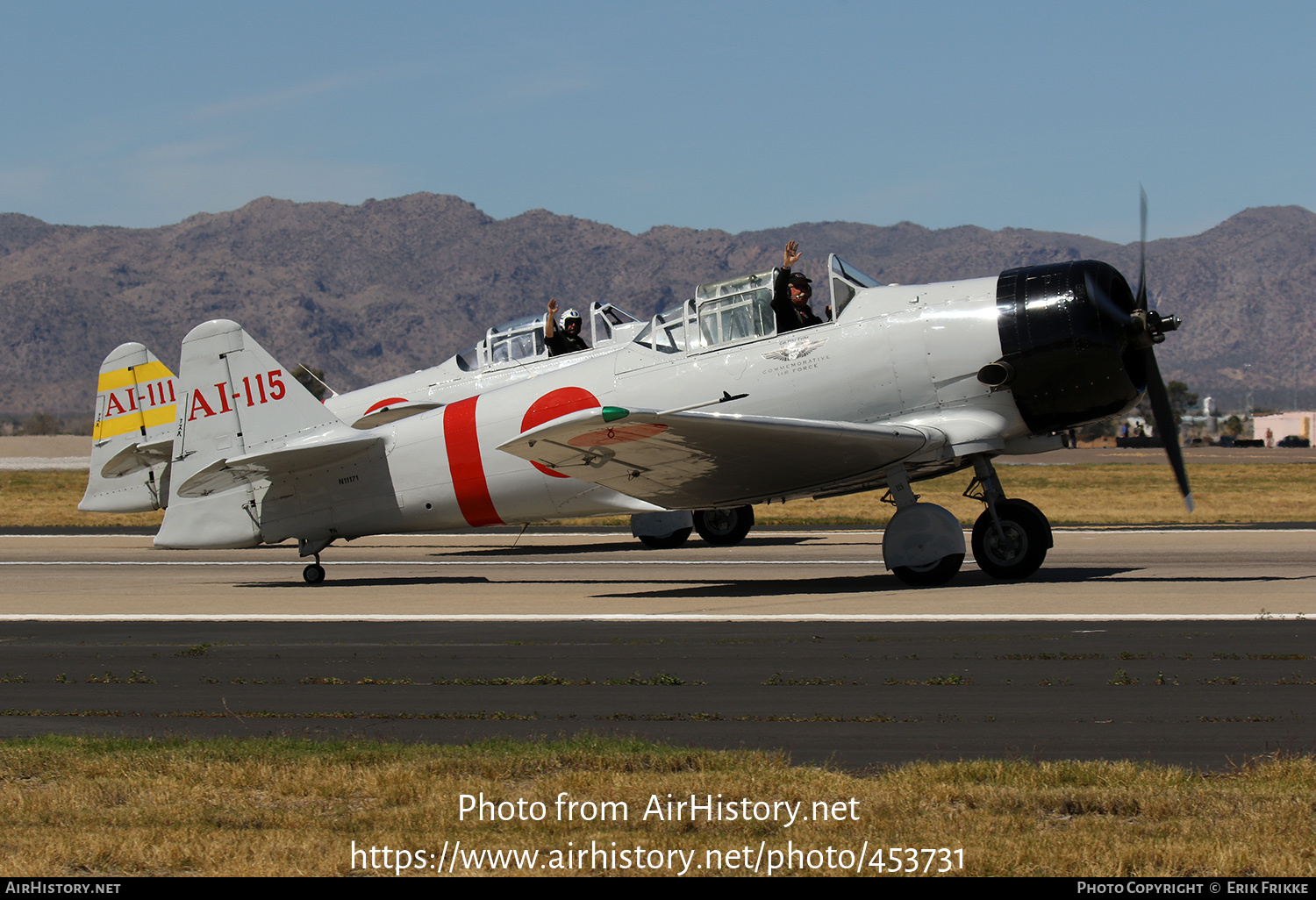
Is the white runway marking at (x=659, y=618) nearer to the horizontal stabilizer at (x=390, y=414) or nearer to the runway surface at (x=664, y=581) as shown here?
the runway surface at (x=664, y=581)

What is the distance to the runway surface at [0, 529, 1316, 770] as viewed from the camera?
23.1ft

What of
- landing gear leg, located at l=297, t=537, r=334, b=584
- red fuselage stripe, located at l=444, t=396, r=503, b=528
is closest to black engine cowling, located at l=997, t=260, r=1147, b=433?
red fuselage stripe, located at l=444, t=396, r=503, b=528

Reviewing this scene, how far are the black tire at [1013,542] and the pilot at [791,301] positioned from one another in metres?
3.02

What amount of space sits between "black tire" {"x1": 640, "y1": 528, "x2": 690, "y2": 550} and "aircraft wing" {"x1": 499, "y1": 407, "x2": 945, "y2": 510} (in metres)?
6.21

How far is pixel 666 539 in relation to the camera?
21.0 metres

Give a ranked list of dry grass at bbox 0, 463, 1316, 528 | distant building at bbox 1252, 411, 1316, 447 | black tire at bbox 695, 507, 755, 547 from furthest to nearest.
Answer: distant building at bbox 1252, 411, 1316, 447
dry grass at bbox 0, 463, 1316, 528
black tire at bbox 695, 507, 755, 547

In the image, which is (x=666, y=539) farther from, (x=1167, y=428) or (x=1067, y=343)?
(x=1067, y=343)

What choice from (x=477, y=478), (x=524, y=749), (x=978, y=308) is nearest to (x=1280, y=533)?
(x=978, y=308)

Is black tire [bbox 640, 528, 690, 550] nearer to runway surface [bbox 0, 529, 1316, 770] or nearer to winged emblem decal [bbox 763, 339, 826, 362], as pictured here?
runway surface [bbox 0, 529, 1316, 770]

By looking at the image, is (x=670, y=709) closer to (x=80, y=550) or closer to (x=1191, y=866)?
(x=1191, y=866)

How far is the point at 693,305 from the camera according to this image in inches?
577

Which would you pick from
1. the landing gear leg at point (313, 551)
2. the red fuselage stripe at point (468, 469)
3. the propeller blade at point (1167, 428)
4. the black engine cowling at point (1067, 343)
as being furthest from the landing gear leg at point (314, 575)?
the propeller blade at point (1167, 428)

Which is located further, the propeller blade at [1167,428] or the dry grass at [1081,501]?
the dry grass at [1081,501]

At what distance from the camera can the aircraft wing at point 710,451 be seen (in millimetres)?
12344
